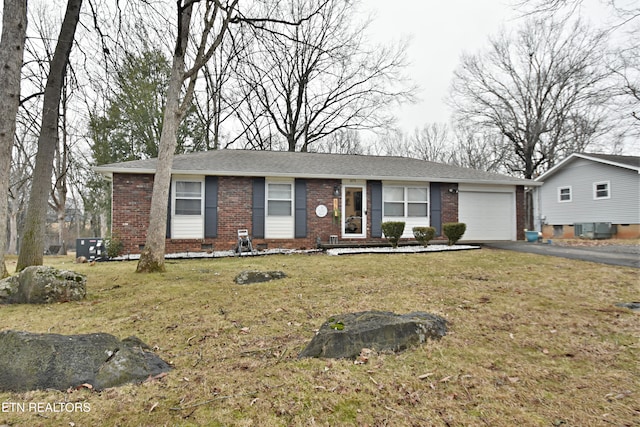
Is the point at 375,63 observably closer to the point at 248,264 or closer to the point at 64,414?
the point at 248,264

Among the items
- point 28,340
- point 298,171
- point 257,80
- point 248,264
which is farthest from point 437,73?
point 28,340

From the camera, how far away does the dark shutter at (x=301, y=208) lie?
36.6ft

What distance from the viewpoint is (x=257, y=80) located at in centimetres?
1988

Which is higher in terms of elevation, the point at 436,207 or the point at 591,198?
the point at 591,198

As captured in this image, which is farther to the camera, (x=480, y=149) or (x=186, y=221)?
(x=480, y=149)

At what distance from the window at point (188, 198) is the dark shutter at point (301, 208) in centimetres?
346

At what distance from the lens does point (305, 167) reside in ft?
38.6

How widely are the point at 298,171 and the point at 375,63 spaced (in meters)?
12.1

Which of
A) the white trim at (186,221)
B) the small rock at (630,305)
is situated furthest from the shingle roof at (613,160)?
the white trim at (186,221)

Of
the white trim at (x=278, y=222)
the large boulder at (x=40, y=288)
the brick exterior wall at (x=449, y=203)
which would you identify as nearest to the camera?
the large boulder at (x=40, y=288)

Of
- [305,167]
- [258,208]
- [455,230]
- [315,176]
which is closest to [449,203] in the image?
[455,230]

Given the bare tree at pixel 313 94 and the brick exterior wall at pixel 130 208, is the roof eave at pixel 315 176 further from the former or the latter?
the bare tree at pixel 313 94

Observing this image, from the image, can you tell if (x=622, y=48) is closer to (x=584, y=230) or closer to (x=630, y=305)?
(x=584, y=230)

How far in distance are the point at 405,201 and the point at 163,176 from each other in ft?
28.9
